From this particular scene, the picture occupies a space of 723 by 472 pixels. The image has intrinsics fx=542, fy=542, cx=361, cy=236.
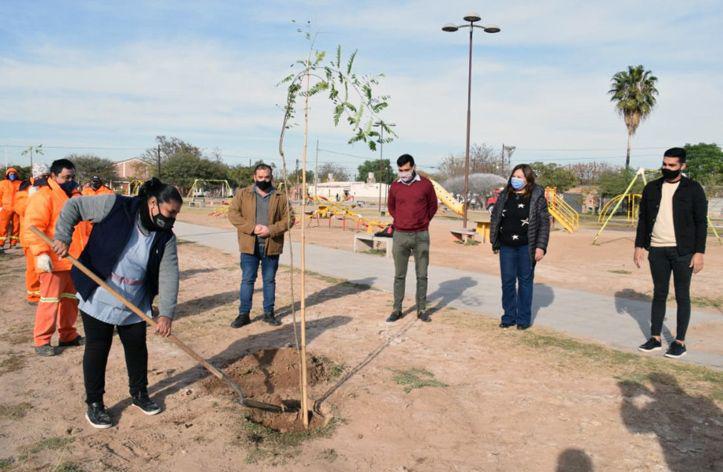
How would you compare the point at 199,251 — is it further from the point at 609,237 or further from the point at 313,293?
the point at 609,237

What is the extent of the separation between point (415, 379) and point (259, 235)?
247 centimetres

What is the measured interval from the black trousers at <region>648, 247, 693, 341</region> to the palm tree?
129 ft

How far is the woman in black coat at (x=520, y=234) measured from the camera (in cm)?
582

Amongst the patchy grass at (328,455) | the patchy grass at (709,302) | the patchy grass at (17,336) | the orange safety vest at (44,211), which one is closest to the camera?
the patchy grass at (328,455)

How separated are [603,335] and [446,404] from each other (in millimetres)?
2756

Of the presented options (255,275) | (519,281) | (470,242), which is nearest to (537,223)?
(519,281)

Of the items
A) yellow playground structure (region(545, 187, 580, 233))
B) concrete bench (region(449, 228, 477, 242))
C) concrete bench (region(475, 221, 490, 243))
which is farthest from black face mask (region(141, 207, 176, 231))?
yellow playground structure (region(545, 187, 580, 233))

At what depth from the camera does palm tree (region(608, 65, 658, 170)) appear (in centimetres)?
3909

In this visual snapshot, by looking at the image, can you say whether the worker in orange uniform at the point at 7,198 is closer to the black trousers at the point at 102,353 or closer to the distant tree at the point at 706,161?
the black trousers at the point at 102,353

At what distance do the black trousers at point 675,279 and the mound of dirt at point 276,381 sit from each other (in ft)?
10.2

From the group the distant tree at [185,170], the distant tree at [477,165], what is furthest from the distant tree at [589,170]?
the distant tree at [185,170]

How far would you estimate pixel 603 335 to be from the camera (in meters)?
5.80

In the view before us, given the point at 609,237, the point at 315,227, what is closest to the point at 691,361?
the point at 609,237

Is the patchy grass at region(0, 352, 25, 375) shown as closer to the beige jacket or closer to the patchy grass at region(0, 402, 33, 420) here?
the patchy grass at region(0, 402, 33, 420)
